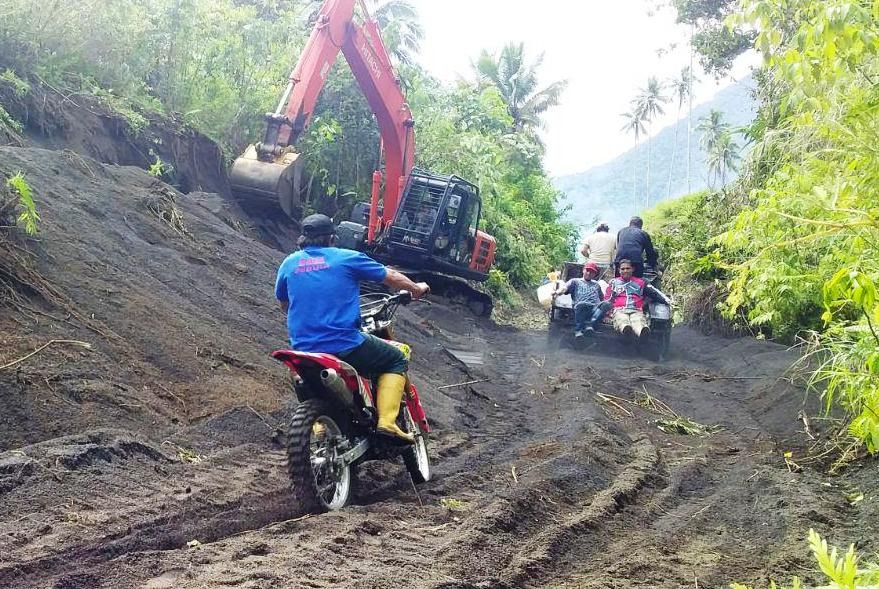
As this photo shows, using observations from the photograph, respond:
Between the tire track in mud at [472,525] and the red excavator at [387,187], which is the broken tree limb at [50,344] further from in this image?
the red excavator at [387,187]

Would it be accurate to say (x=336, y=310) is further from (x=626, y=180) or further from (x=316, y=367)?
(x=626, y=180)

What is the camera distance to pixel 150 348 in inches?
327

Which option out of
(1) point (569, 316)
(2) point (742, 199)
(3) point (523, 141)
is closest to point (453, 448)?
(1) point (569, 316)

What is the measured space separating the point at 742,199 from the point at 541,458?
9919 mm

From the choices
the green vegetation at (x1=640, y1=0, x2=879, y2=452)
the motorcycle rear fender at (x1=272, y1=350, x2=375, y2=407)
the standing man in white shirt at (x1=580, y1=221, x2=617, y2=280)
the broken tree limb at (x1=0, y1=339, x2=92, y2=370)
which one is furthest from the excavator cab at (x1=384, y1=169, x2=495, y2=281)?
the motorcycle rear fender at (x1=272, y1=350, x2=375, y2=407)

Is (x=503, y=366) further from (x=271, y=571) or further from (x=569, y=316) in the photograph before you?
(x=271, y=571)

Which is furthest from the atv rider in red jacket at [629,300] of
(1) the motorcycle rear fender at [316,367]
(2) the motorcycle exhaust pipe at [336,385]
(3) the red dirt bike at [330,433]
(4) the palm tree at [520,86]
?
(4) the palm tree at [520,86]

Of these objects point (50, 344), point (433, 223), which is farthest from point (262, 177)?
point (50, 344)

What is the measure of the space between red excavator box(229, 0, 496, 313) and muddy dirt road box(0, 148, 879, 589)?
11.2 ft

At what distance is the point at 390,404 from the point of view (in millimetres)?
6379

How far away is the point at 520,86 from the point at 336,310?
51390 millimetres

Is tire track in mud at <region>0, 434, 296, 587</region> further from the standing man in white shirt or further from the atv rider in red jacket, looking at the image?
the standing man in white shirt

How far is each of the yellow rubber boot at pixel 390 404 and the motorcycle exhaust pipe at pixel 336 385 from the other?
1.30 ft

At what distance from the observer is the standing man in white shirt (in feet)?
54.8
